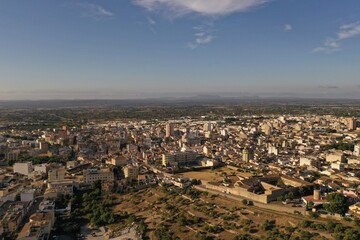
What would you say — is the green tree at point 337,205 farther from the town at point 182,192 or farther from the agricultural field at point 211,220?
the agricultural field at point 211,220

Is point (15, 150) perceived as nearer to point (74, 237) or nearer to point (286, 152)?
point (74, 237)

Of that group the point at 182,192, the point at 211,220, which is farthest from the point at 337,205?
the point at 182,192

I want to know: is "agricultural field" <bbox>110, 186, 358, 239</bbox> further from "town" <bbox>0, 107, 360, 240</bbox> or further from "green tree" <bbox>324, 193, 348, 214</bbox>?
"green tree" <bbox>324, 193, 348, 214</bbox>

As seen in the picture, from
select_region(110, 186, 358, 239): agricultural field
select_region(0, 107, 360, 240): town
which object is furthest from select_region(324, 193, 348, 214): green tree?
select_region(110, 186, 358, 239): agricultural field

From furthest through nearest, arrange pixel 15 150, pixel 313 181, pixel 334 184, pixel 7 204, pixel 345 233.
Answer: pixel 15 150 < pixel 313 181 < pixel 334 184 < pixel 7 204 < pixel 345 233

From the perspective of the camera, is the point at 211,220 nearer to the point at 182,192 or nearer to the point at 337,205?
the point at 182,192

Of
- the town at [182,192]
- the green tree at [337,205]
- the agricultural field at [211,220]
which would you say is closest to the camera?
the agricultural field at [211,220]

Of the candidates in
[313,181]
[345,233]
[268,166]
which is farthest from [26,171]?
[345,233]

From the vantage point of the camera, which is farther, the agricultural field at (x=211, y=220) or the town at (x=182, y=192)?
the town at (x=182, y=192)

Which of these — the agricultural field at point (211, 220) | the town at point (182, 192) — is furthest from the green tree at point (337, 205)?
the agricultural field at point (211, 220)
